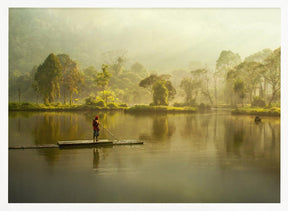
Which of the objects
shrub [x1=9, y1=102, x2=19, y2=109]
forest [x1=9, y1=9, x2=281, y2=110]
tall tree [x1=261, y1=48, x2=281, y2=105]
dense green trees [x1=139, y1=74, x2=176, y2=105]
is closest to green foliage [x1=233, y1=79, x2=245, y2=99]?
forest [x1=9, y1=9, x2=281, y2=110]

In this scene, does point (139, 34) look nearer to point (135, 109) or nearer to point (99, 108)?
point (135, 109)

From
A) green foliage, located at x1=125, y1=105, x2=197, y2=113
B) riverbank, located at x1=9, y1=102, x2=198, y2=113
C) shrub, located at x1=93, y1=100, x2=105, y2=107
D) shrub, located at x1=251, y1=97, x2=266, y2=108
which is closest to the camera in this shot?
riverbank, located at x1=9, y1=102, x2=198, y2=113

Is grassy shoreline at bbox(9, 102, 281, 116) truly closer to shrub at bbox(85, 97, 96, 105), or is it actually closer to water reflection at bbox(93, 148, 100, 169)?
shrub at bbox(85, 97, 96, 105)

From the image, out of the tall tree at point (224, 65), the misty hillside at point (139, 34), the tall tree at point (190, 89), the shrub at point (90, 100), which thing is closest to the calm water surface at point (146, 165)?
the shrub at point (90, 100)
